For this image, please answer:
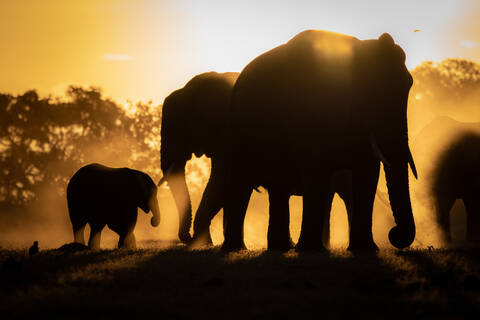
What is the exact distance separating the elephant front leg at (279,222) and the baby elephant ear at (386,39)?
3690 millimetres

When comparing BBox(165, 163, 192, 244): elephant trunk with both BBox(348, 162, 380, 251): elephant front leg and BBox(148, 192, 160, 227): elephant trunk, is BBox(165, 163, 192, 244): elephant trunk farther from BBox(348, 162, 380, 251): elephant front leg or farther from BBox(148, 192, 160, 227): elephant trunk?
BBox(348, 162, 380, 251): elephant front leg

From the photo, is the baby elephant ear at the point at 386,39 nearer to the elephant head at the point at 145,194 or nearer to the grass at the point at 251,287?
the grass at the point at 251,287

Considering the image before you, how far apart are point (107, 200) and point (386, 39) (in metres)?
8.71

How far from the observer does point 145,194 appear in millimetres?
20391

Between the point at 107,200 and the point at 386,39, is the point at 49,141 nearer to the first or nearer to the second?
the point at 107,200

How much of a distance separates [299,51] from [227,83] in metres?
5.49

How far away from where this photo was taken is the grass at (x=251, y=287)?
299 inches

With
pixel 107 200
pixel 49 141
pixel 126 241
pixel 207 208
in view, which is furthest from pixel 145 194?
pixel 49 141

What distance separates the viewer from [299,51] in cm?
1425

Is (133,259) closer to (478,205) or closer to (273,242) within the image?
(273,242)

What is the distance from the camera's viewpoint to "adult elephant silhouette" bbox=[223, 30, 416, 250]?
13.4m

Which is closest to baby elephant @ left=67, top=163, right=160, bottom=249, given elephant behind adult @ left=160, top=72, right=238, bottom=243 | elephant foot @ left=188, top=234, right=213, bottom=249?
elephant behind adult @ left=160, top=72, right=238, bottom=243

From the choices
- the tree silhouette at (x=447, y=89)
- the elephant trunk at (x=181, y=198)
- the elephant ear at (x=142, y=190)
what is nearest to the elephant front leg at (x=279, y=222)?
the elephant trunk at (x=181, y=198)

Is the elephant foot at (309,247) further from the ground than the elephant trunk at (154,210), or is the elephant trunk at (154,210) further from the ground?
the elephant trunk at (154,210)
